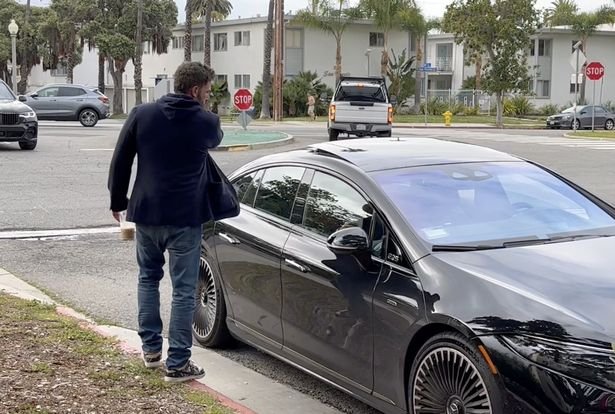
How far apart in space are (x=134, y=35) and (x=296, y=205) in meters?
56.8

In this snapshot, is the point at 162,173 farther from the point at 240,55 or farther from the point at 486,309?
the point at 240,55

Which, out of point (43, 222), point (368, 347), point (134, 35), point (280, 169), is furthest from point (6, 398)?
point (134, 35)

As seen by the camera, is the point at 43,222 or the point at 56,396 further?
the point at 43,222

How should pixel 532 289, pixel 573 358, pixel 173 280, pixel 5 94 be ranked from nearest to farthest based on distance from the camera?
pixel 573 358 → pixel 532 289 → pixel 173 280 → pixel 5 94

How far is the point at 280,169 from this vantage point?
5816 millimetres

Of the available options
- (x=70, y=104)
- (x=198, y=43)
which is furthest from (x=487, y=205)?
(x=198, y=43)

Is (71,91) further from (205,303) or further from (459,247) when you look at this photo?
(459,247)

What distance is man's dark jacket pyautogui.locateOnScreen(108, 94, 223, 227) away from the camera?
4781 mm

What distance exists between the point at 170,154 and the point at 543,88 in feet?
203

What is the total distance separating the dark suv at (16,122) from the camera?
20.0 metres

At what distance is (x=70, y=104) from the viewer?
32969 mm

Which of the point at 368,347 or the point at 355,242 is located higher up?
the point at 355,242

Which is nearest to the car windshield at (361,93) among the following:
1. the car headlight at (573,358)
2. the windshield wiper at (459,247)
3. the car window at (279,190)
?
the car window at (279,190)

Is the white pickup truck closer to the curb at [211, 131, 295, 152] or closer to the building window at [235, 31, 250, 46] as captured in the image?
the curb at [211, 131, 295, 152]
